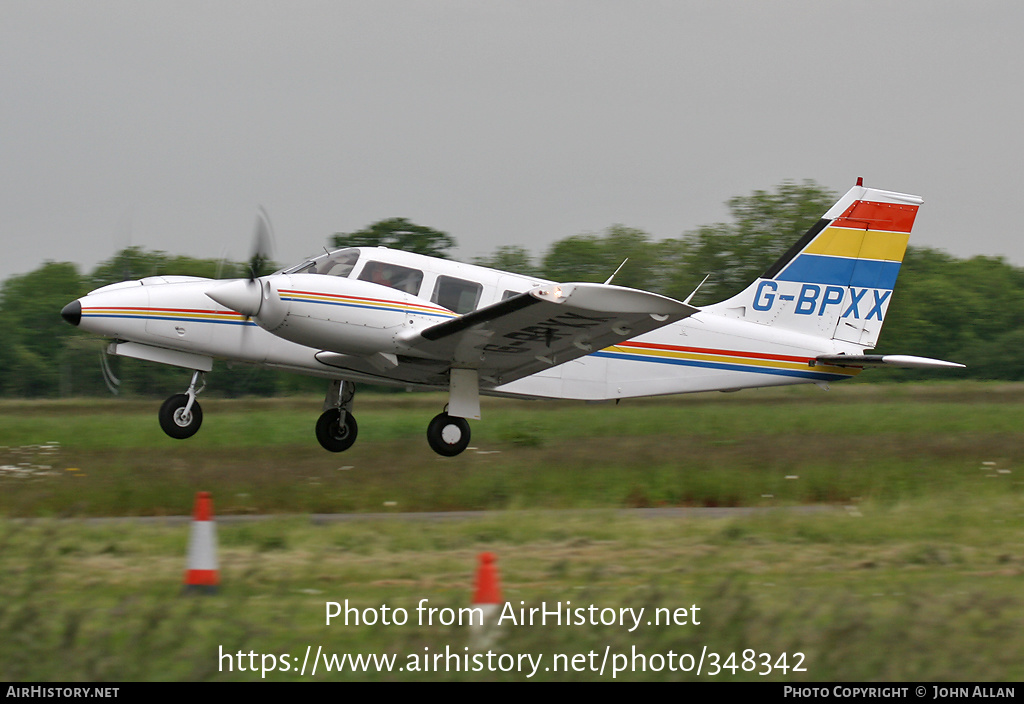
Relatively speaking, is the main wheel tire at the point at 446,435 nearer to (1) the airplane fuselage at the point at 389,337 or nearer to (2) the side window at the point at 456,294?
(1) the airplane fuselage at the point at 389,337

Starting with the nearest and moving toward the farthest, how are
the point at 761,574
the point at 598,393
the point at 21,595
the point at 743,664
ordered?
the point at 743,664, the point at 21,595, the point at 761,574, the point at 598,393

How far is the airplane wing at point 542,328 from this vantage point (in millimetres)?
9141

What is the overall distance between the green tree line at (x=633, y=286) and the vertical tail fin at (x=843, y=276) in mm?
16163

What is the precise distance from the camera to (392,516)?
909 cm

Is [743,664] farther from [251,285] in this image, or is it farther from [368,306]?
[251,285]

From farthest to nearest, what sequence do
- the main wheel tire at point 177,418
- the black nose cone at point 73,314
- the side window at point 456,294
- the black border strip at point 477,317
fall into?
the main wheel tire at point 177,418 → the side window at point 456,294 → the black nose cone at point 73,314 → the black border strip at point 477,317

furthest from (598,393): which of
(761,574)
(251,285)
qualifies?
(761,574)

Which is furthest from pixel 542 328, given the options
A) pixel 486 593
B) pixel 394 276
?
pixel 486 593

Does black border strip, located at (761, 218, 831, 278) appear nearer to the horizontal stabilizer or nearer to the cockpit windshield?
the horizontal stabilizer

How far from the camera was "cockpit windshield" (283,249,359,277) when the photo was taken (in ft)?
36.2

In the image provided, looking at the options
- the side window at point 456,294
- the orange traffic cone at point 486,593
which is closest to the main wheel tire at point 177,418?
the side window at point 456,294

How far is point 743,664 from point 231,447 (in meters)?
10.6

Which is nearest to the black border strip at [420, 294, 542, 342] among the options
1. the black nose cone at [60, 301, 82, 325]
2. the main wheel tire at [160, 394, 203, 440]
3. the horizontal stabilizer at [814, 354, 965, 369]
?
the main wheel tire at [160, 394, 203, 440]
